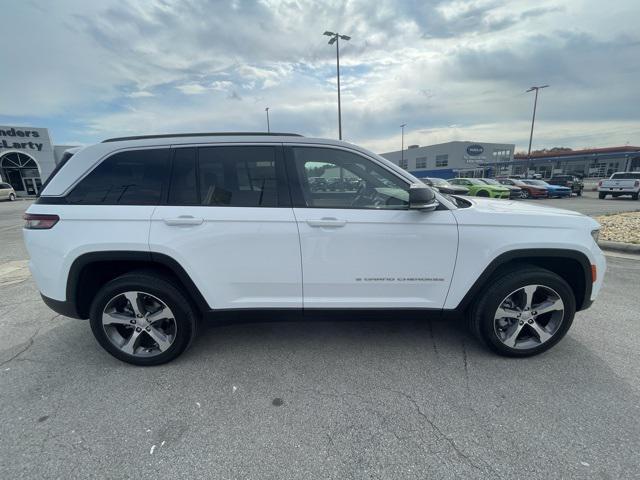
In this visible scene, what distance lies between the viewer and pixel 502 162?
53.8 m

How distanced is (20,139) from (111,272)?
38.2 m

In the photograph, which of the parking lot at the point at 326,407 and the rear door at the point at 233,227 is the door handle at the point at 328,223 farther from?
the parking lot at the point at 326,407

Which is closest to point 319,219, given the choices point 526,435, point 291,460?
point 291,460

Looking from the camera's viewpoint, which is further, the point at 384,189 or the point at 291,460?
the point at 384,189

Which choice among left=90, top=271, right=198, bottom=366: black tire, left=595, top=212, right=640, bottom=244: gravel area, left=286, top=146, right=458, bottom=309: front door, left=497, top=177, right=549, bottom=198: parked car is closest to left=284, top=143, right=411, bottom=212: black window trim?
left=286, top=146, right=458, bottom=309: front door

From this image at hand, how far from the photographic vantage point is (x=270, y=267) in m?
2.48

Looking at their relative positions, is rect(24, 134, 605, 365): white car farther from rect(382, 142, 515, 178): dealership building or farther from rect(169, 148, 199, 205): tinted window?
rect(382, 142, 515, 178): dealership building

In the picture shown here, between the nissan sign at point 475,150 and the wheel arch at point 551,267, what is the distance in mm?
64999

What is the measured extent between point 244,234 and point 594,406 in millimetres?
2757

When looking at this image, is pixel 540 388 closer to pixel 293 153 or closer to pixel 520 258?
pixel 520 258

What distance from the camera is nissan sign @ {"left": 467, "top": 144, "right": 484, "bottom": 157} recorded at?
59.7 m

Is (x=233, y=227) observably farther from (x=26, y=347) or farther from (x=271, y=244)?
(x=26, y=347)

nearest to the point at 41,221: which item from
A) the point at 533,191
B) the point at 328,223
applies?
the point at 328,223

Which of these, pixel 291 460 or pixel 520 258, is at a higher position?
pixel 520 258
